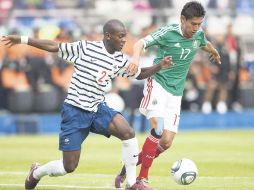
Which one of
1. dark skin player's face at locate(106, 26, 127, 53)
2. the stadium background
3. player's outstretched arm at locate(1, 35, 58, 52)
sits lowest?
the stadium background

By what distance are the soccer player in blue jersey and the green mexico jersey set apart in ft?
4.81

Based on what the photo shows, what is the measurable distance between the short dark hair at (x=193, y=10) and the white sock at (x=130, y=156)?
2.11 m

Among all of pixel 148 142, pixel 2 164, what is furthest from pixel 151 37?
pixel 2 164

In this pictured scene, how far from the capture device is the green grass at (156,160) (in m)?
12.4

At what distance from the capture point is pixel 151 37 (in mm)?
12320

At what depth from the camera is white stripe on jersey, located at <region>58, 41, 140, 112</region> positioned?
10.9 m

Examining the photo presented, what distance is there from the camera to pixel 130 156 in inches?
432

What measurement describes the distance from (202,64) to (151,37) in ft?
51.3

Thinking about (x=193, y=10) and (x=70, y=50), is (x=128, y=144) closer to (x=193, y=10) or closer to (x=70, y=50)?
(x=70, y=50)

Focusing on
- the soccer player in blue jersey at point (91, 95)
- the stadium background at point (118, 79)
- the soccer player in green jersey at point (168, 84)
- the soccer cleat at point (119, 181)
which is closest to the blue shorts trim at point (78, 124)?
the soccer player in blue jersey at point (91, 95)

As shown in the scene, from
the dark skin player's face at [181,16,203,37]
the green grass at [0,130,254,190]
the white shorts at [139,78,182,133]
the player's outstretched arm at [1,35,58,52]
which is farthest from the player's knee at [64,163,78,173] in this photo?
the dark skin player's face at [181,16,203,37]

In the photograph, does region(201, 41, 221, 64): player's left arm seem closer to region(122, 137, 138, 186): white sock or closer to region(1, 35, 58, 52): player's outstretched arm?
region(122, 137, 138, 186): white sock

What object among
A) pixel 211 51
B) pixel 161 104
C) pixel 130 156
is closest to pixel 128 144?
pixel 130 156

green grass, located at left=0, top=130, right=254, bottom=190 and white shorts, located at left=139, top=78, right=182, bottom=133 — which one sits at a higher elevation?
white shorts, located at left=139, top=78, right=182, bottom=133
